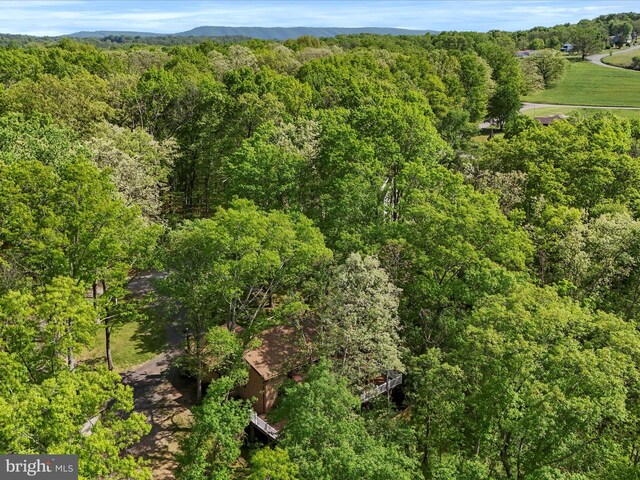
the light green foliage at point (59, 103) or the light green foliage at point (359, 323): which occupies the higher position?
→ the light green foliage at point (59, 103)

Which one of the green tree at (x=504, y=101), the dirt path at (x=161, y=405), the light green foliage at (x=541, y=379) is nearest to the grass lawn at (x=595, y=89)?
the green tree at (x=504, y=101)

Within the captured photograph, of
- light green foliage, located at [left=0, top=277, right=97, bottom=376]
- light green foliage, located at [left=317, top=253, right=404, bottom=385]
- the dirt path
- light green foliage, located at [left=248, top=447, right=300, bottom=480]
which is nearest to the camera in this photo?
light green foliage, located at [left=248, top=447, right=300, bottom=480]

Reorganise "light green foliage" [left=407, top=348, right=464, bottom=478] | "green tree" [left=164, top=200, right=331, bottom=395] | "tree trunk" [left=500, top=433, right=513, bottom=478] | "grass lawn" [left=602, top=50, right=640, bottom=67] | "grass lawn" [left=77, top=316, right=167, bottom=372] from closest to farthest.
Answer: "tree trunk" [left=500, top=433, right=513, bottom=478], "light green foliage" [left=407, top=348, right=464, bottom=478], "green tree" [left=164, top=200, right=331, bottom=395], "grass lawn" [left=77, top=316, right=167, bottom=372], "grass lawn" [left=602, top=50, right=640, bottom=67]

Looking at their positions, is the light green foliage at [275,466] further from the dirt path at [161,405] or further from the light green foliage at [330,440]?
the dirt path at [161,405]

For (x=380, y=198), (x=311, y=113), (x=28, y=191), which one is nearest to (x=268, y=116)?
(x=311, y=113)

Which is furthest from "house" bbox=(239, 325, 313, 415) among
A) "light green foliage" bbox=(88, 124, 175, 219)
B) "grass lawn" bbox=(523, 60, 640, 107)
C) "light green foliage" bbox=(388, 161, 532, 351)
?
"grass lawn" bbox=(523, 60, 640, 107)

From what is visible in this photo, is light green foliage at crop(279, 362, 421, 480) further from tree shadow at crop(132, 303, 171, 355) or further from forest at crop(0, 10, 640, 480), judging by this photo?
tree shadow at crop(132, 303, 171, 355)

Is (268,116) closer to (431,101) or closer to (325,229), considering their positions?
(325,229)
